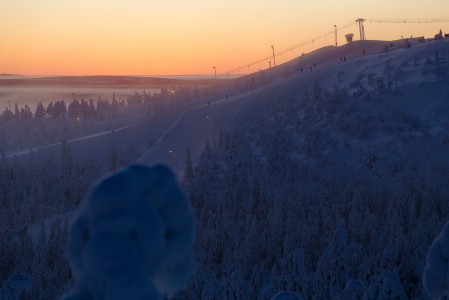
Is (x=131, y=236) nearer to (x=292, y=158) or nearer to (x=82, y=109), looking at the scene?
(x=292, y=158)

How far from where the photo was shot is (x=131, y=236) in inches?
98.9

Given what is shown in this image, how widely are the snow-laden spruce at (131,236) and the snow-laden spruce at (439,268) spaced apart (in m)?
2.38

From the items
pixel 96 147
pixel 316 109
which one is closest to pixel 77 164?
pixel 96 147

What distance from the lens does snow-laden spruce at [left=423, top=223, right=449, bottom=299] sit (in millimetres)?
4375

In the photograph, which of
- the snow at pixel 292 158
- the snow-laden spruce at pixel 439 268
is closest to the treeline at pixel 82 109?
the snow at pixel 292 158

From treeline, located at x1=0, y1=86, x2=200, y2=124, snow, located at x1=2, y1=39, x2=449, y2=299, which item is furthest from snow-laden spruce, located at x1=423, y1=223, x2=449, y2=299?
treeline, located at x1=0, y1=86, x2=200, y2=124

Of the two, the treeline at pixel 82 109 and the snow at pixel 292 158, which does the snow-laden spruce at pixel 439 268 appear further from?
the treeline at pixel 82 109

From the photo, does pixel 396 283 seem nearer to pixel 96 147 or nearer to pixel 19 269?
pixel 19 269

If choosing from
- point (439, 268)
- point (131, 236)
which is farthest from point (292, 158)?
point (131, 236)

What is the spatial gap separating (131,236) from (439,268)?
2708 mm

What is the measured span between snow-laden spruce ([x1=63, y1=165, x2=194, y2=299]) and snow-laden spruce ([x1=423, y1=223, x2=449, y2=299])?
2379 mm

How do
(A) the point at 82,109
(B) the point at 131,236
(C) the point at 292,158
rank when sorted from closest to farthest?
1. (B) the point at 131,236
2. (C) the point at 292,158
3. (A) the point at 82,109

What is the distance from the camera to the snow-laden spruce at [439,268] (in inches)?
172

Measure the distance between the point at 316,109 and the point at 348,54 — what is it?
132 feet
